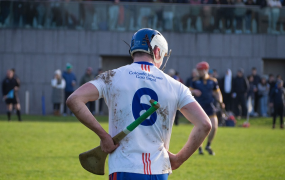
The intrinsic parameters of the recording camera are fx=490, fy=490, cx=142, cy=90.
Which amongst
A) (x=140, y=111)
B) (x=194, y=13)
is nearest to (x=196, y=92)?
(x=140, y=111)

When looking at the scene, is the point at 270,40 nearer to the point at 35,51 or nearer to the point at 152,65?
the point at 35,51

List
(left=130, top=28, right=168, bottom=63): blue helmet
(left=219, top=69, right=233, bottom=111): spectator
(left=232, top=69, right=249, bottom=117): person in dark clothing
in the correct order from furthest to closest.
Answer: (left=219, top=69, right=233, bottom=111): spectator, (left=232, top=69, right=249, bottom=117): person in dark clothing, (left=130, top=28, right=168, bottom=63): blue helmet

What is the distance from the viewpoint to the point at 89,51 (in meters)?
28.4

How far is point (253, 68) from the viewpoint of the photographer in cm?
2714

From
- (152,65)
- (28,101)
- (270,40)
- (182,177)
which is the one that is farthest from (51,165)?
(270,40)

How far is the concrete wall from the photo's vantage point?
27.9 meters

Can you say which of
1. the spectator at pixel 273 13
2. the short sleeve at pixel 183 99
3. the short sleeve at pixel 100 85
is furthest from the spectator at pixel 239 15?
the short sleeve at pixel 100 85

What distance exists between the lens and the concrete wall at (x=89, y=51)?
27906 mm

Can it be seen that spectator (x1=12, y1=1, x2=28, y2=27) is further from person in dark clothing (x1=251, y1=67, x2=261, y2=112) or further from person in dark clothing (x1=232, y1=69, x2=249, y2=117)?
person in dark clothing (x1=251, y1=67, x2=261, y2=112)

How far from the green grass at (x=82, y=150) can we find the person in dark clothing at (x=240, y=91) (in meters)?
8.05

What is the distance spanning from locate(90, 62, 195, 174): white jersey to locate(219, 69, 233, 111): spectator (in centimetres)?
2262

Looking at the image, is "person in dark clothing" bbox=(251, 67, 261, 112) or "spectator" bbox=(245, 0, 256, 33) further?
"spectator" bbox=(245, 0, 256, 33)

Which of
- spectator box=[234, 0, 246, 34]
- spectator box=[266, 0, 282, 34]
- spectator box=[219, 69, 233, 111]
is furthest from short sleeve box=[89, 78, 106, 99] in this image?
spectator box=[266, 0, 282, 34]

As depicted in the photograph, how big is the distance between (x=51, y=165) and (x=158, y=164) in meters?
6.53
